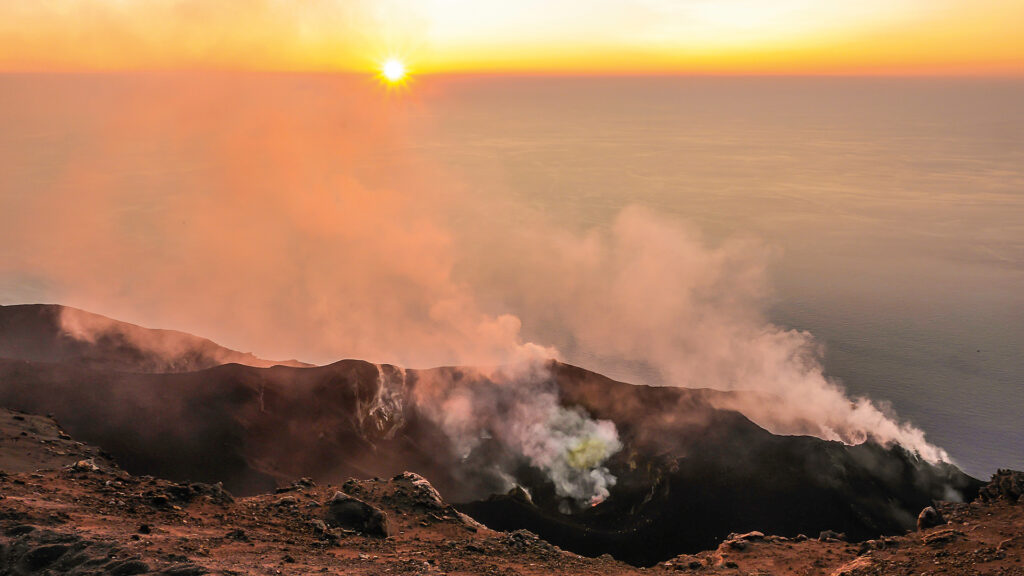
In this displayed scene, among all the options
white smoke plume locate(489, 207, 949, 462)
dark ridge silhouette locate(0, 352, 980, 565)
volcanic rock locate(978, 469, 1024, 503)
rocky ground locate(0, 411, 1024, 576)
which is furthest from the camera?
white smoke plume locate(489, 207, 949, 462)

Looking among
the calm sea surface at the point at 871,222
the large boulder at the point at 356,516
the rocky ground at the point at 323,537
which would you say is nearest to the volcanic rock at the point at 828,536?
the rocky ground at the point at 323,537

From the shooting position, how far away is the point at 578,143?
587 feet

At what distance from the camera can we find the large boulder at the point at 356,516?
21797 mm

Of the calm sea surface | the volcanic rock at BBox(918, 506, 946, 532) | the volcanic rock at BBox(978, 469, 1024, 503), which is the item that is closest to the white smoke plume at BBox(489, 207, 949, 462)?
the calm sea surface

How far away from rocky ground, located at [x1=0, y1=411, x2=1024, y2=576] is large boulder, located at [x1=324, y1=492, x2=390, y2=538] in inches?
1.3

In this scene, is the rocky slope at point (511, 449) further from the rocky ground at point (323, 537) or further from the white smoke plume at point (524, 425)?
the rocky ground at point (323, 537)

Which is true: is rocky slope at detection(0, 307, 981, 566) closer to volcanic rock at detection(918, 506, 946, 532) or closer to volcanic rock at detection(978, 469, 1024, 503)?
volcanic rock at detection(918, 506, 946, 532)

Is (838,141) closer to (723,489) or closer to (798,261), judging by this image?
(798,261)

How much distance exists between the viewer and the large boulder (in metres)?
21.8

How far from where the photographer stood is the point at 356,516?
22.0 m

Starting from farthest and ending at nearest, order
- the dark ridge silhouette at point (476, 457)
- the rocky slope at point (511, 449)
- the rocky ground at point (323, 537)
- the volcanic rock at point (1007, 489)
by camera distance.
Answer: the rocky slope at point (511, 449), the dark ridge silhouette at point (476, 457), the volcanic rock at point (1007, 489), the rocky ground at point (323, 537)

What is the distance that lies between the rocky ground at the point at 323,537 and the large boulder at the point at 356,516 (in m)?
0.03

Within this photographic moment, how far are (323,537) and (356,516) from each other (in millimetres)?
1676

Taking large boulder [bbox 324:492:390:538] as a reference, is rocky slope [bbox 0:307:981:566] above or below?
above
